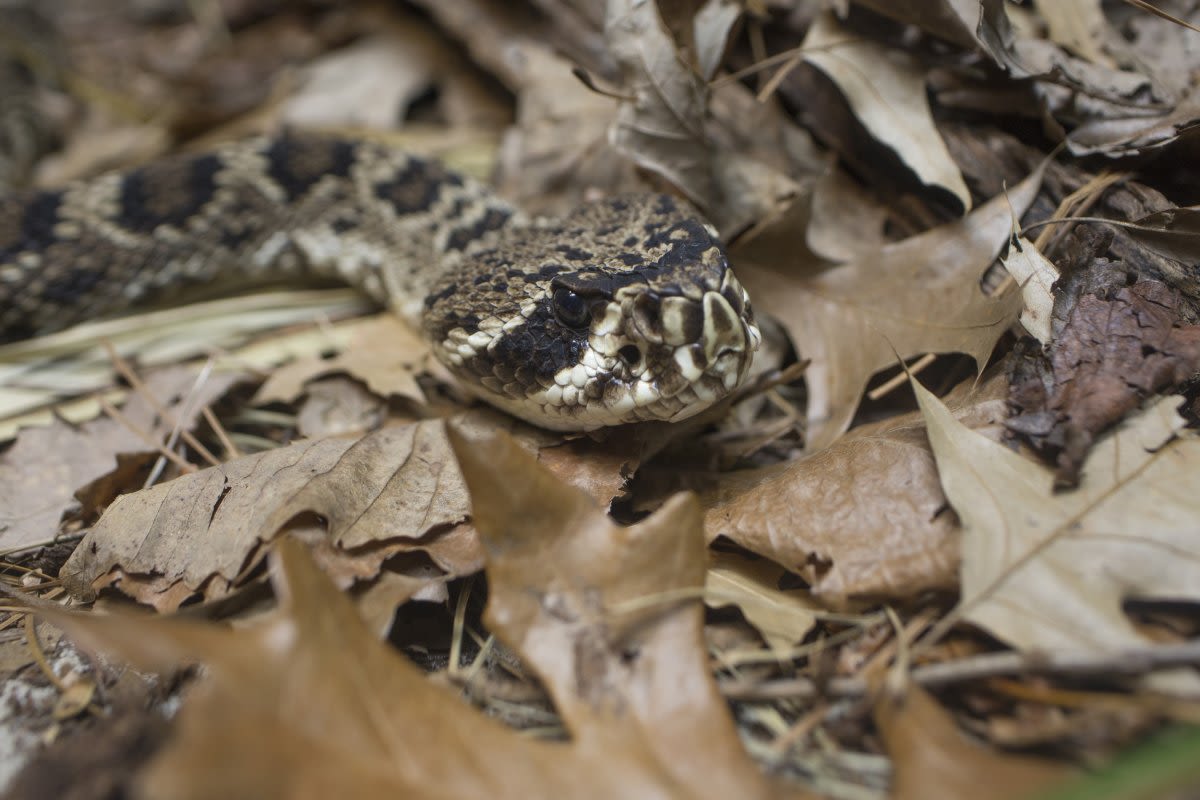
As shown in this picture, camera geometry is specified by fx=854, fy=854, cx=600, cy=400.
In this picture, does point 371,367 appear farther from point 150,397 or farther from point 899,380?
point 899,380

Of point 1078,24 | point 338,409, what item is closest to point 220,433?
point 338,409

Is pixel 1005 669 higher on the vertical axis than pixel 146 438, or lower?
higher

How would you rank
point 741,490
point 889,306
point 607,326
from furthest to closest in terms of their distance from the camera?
point 889,306
point 741,490
point 607,326

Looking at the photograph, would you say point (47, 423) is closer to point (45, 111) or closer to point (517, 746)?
point (517, 746)

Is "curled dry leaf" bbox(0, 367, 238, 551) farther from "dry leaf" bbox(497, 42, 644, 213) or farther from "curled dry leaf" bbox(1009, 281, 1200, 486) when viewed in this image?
"curled dry leaf" bbox(1009, 281, 1200, 486)

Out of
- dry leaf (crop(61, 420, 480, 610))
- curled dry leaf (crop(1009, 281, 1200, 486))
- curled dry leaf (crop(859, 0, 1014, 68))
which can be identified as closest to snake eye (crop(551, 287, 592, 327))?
dry leaf (crop(61, 420, 480, 610))

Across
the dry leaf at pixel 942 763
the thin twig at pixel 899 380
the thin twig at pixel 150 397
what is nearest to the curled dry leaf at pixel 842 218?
the thin twig at pixel 899 380

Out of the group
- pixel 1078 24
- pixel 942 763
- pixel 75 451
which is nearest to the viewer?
pixel 942 763
